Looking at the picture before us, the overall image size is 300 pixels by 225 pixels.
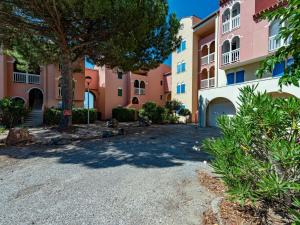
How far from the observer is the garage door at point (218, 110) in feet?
55.1

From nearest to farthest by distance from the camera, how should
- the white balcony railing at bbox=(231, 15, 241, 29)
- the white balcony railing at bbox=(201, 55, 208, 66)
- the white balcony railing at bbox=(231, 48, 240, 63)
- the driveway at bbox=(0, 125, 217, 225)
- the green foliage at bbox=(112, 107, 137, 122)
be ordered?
the driveway at bbox=(0, 125, 217, 225)
the white balcony railing at bbox=(231, 48, 240, 63)
the white balcony railing at bbox=(231, 15, 241, 29)
the white balcony railing at bbox=(201, 55, 208, 66)
the green foliage at bbox=(112, 107, 137, 122)

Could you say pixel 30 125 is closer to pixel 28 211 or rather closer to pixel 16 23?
pixel 16 23

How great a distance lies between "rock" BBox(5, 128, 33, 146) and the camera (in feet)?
31.8

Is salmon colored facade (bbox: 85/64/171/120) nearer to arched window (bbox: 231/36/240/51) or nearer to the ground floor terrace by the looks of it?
the ground floor terrace

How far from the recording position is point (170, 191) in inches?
175

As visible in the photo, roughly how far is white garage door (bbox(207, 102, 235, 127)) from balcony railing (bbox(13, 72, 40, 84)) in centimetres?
1746

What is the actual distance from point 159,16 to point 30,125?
14.2m

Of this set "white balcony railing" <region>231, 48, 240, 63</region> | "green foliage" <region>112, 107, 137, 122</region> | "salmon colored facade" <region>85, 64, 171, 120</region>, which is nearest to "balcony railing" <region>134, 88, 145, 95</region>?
"salmon colored facade" <region>85, 64, 171, 120</region>

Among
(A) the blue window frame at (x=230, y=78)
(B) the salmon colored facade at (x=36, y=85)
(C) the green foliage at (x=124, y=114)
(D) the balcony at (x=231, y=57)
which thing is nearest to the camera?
(D) the balcony at (x=231, y=57)

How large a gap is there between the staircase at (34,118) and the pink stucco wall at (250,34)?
729 inches

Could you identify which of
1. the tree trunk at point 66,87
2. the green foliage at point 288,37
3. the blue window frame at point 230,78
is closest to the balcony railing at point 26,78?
the tree trunk at point 66,87

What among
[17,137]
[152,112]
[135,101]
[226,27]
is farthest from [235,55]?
[17,137]

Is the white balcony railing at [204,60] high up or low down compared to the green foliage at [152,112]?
up

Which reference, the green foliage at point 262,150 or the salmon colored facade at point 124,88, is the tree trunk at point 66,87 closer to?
the salmon colored facade at point 124,88
